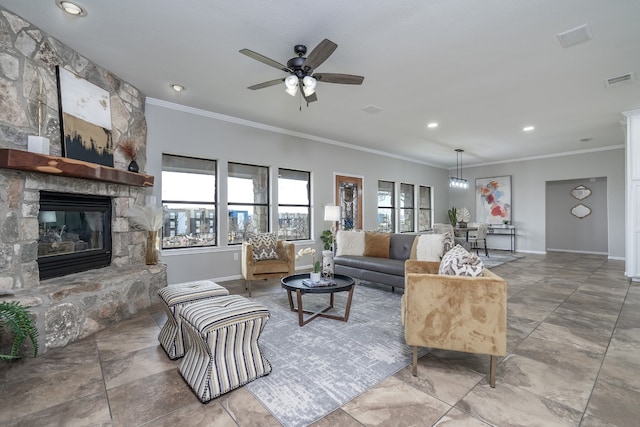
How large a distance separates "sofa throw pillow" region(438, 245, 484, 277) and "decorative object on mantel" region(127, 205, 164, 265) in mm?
3393

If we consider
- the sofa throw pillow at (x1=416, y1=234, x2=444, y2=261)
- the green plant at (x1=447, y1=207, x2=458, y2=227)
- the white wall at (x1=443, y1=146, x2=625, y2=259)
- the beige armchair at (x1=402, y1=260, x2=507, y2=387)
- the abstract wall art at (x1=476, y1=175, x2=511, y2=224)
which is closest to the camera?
the beige armchair at (x1=402, y1=260, x2=507, y2=387)

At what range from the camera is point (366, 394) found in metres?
1.89

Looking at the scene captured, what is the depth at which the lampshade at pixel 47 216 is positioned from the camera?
2896 mm

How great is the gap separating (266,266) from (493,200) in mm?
7802

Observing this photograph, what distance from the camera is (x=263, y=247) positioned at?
15.1ft

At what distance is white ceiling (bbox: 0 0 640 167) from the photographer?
2.42 meters

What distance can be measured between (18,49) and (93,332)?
2.62 metres

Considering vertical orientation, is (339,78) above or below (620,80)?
below

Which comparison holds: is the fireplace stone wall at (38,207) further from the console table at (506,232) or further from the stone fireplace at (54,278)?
the console table at (506,232)

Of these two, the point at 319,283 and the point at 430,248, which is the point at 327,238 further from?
the point at 319,283

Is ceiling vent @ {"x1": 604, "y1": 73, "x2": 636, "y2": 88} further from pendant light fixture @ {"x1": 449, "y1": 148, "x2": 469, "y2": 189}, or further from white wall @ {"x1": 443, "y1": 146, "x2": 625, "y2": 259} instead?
white wall @ {"x1": 443, "y1": 146, "x2": 625, "y2": 259}

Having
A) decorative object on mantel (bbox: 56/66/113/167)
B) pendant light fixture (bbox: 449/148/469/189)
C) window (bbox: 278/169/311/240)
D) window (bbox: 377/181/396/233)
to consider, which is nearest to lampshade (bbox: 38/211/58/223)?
decorative object on mantel (bbox: 56/66/113/167)

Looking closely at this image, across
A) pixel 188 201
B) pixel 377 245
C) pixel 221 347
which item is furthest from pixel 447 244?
pixel 188 201

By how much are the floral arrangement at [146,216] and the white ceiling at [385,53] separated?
1.61 meters
